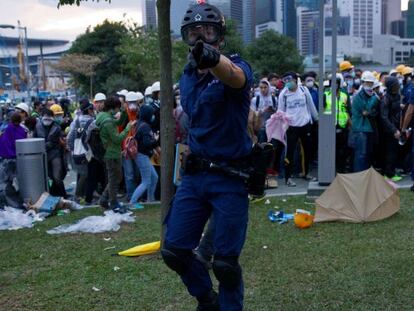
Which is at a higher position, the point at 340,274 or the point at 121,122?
the point at 121,122

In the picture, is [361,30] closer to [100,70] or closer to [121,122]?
[100,70]

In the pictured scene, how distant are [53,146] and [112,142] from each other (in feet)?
6.76

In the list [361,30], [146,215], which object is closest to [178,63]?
[146,215]

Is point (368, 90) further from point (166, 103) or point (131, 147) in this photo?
point (166, 103)

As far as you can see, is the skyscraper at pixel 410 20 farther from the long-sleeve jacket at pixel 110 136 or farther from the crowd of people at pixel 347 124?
the long-sleeve jacket at pixel 110 136

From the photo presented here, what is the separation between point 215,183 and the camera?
347cm

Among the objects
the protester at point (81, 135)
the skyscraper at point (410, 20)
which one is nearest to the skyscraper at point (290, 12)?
the protester at point (81, 135)

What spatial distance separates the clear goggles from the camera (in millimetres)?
3363

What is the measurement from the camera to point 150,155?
335 inches

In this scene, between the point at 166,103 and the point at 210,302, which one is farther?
the point at 166,103

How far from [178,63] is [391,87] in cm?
2736

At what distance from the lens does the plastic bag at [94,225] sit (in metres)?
6.98

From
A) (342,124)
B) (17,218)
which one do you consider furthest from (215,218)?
(342,124)

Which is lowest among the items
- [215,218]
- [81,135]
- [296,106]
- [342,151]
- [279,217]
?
[279,217]
